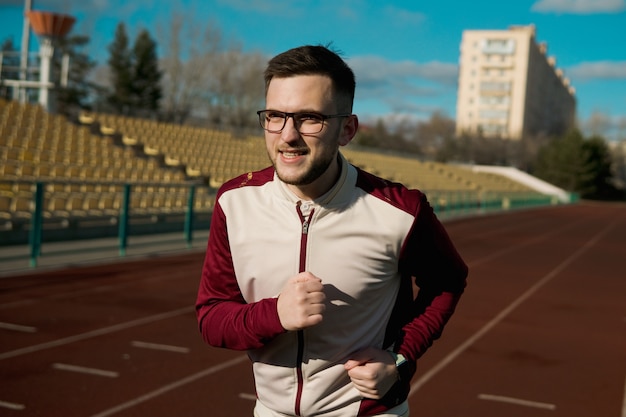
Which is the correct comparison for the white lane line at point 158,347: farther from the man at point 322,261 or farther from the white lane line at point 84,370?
the man at point 322,261

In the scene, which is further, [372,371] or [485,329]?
[485,329]

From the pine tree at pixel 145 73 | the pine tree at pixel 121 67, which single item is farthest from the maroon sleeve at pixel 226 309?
the pine tree at pixel 121 67

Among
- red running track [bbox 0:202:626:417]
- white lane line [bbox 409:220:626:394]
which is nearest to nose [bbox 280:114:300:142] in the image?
red running track [bbox 0:202:626:417]

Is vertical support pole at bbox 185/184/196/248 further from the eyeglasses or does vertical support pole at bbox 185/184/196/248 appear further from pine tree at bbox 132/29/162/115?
pine tree at bbox 132/29/162/115

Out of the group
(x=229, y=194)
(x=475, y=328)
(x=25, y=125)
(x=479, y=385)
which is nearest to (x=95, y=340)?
(x=479, y=385)

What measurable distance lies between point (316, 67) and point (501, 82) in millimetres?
112673

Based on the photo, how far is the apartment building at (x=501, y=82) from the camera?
106812 mm

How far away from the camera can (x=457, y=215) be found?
30.1 m

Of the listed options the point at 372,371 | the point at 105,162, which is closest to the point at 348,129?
the point at 372,371

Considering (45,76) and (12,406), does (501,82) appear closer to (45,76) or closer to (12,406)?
(45,76)

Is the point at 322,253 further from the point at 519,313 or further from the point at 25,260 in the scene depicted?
the point at 25,260

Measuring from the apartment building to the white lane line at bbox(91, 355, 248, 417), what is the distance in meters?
102

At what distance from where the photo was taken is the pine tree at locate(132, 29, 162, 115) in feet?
187

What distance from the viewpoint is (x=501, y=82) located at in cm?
10894
